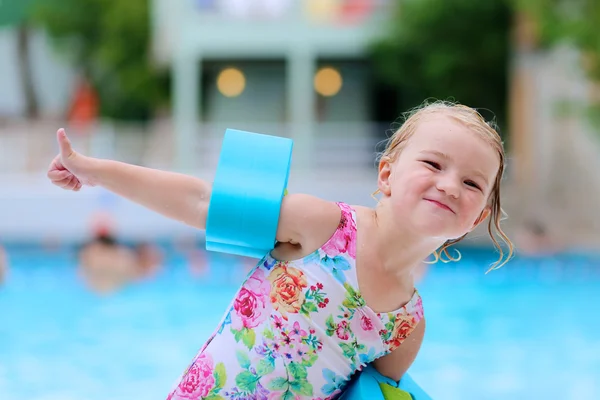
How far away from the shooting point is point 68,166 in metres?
1.96

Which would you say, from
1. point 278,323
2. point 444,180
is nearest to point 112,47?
point 278,323

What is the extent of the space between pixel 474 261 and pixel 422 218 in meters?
9.65

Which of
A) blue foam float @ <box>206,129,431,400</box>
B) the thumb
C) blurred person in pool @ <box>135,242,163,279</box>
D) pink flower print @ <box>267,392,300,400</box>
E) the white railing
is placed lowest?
blurred person in pool @ <box>135,242,163,279</box>

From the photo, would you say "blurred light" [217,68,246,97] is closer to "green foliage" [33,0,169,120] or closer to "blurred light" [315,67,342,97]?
"blurred light" [315,67,342,97]

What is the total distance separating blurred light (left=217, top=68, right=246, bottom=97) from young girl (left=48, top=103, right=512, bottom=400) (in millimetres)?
16134

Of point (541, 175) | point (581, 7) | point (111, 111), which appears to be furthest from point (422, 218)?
point (111, 111)

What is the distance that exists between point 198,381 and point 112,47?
25384 millimetres

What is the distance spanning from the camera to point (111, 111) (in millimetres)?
29531

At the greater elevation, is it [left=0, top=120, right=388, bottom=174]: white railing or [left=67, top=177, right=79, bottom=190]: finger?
[left=67, top=177, right=79, bottom=190]: finger

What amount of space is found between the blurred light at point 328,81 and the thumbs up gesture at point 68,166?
625 inches

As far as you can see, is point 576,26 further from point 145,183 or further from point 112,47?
point 112,47

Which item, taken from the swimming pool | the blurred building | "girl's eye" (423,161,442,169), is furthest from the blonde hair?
the blurred building

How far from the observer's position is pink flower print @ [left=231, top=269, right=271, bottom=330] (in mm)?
2025

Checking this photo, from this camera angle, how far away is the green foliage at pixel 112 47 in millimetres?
25266
